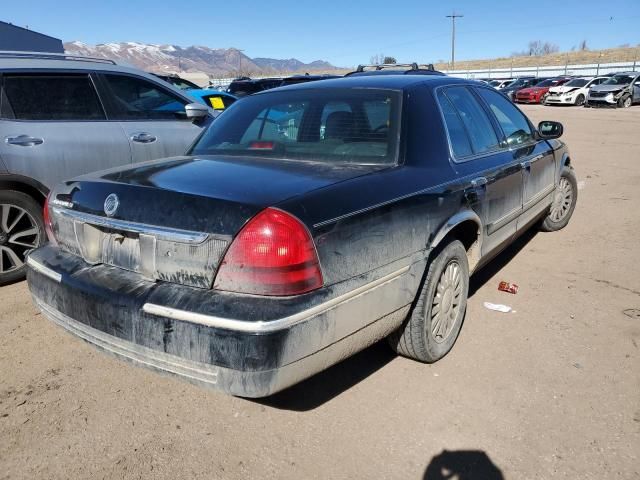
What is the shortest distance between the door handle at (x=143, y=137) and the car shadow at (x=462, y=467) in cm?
395

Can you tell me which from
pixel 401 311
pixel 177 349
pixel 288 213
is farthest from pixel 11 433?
pixel 401 311

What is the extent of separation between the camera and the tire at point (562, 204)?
18.9 ft

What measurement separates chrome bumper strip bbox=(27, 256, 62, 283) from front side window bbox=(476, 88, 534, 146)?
3.23 metres

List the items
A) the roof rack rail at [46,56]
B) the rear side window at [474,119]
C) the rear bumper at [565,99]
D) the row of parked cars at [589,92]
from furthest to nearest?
the rear bumper at [565,99]
the row of parked cars at [589,92]
the roof rack rail at [46,56]
the rear side window at [474,119]

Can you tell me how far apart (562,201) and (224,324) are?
4.96m

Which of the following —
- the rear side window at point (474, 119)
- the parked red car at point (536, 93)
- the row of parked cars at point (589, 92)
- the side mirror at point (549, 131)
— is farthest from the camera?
the parked red car at point (536, 93)

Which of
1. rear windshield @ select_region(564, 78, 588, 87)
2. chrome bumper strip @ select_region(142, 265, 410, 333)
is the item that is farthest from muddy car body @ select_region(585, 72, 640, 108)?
chrome bumper strip @ select_region(142, 265, 410, 333)

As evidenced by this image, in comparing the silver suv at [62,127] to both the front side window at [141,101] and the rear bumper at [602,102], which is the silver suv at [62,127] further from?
the rear bumper at [602,102]

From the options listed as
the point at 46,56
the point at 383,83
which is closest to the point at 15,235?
the point at 46,56

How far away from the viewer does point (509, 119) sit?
180 inches

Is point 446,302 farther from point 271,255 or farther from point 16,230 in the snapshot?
point 16,230

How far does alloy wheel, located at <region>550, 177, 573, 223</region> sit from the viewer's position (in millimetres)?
5750

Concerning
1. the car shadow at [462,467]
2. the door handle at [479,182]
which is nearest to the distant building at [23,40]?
the door handle at [479,182]

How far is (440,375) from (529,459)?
2.54 feet
